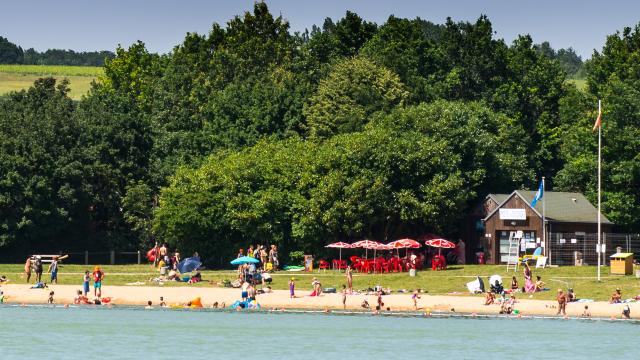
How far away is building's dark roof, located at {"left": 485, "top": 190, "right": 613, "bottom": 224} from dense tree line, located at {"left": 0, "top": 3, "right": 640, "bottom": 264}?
1.73 metres

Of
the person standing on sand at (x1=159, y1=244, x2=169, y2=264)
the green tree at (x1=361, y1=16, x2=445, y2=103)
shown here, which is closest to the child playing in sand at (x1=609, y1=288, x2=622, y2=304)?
the person standing on sand at (x1=159, y1=244, x2=169, y2=264)

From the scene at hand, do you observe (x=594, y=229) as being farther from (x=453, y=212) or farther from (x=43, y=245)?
(x=43, y=245)

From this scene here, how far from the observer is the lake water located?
7019 cm

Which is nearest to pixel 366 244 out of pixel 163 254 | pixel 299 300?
pixel 299 300

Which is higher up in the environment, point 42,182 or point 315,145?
point 315,145

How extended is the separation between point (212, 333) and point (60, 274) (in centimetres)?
2225

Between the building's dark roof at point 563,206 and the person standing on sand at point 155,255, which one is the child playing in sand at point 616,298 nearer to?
the building's dark roof at point 563,206

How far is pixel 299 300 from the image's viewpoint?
270ft

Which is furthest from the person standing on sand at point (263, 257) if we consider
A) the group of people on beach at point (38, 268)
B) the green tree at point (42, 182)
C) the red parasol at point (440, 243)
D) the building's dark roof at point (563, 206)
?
the green tree at point (42, 182)

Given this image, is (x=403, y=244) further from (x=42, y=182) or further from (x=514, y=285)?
(x=42, y=182)

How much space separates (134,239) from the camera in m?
112

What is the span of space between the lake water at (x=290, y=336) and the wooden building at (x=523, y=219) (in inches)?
745

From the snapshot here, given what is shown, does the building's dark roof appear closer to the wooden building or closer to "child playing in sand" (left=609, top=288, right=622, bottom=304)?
the wooden building

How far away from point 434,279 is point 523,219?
12.5 m
